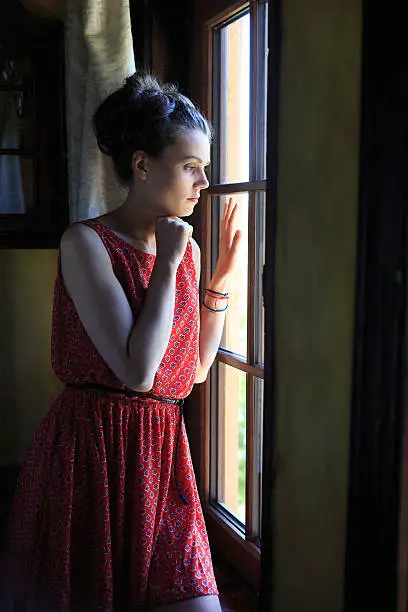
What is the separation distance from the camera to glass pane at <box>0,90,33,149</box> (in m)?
2.13

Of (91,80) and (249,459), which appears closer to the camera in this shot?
(249,459)

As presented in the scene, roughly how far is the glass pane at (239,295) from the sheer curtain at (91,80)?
0.30 metres

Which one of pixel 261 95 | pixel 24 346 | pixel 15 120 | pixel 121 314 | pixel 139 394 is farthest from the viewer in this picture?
pixel 24 346

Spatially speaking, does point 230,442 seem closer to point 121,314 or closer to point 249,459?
point 249,459

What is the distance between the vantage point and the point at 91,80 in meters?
1.84

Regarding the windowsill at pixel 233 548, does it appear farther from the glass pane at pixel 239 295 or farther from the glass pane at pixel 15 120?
the glass pane at pixel 15 120

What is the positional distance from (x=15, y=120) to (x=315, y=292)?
4.65 ft

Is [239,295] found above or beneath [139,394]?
above

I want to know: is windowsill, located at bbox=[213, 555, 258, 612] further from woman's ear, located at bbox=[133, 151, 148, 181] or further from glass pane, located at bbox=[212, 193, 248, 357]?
woman's ear, located at bbox=[133, 151, 148, 181]

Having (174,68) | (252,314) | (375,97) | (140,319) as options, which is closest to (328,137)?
(375,97)

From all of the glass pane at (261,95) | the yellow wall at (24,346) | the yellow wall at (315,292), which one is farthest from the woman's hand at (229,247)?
the yellow wall at (24,346)

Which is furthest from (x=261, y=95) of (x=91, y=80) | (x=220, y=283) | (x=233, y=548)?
(x=233, y=548)

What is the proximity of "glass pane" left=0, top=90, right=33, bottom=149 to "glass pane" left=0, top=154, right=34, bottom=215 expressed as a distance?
0.04 metres

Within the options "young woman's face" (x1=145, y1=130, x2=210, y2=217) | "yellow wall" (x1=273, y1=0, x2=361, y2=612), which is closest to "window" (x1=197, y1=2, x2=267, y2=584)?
"young woman's face" (x1=145, y1=130, x2=210, y2=217)
